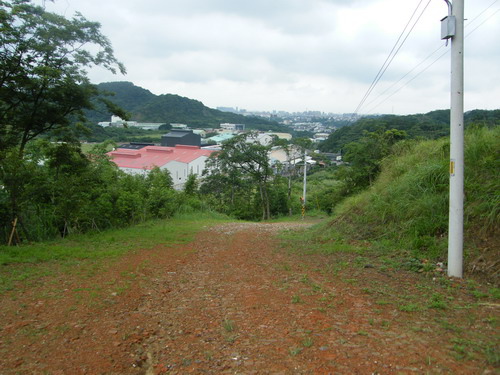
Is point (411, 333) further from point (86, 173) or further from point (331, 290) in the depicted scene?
point (86, 173)

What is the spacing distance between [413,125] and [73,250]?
66.6 feet

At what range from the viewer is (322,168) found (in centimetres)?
3434

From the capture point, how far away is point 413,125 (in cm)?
2203

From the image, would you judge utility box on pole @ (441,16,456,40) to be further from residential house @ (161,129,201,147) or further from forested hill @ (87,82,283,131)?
forested hill @ (87,82,283,131)

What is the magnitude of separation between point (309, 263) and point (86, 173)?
7.71 meters

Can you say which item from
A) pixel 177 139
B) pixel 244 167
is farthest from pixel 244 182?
pixel 177 139

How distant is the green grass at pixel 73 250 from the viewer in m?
6.52

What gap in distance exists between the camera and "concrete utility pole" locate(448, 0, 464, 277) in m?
4.90

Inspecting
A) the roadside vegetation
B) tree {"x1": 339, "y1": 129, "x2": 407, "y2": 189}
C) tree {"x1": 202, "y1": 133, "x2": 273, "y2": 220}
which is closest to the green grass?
the roadside vegetation

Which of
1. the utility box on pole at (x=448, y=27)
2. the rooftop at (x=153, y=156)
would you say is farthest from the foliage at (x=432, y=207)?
the rooftop at (x=153, y=156)

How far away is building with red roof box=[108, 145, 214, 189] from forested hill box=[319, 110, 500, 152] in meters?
17.1

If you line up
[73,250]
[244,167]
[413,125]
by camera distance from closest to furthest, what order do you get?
[73,250] < [413,125] < [244,167]

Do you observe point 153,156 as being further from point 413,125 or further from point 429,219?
point 429,219

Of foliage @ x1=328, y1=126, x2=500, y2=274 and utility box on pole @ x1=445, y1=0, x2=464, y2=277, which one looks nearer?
utility box on pole @ x1=445, y1=0, x2=464, y2=277
